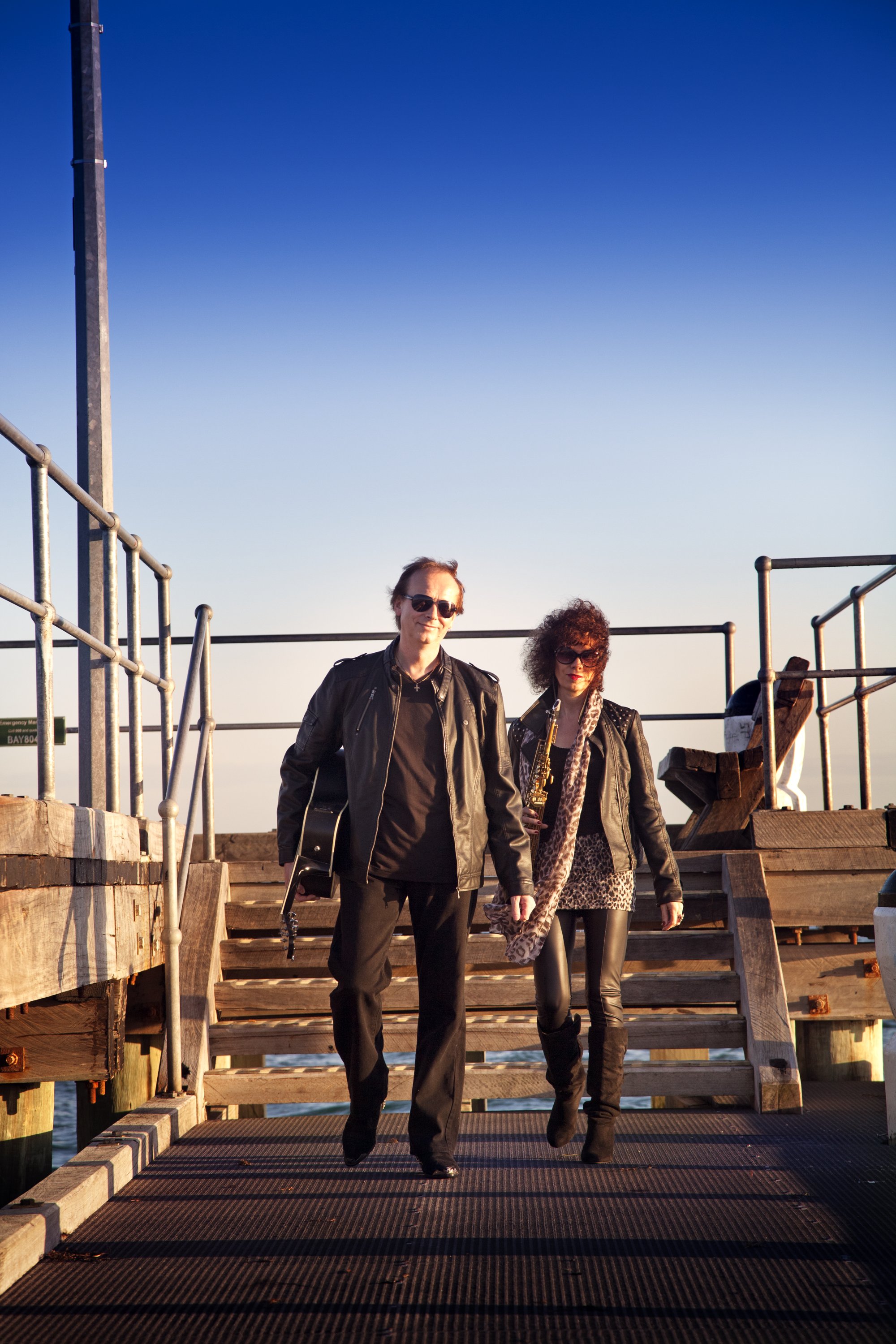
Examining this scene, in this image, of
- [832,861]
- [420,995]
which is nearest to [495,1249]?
[420,995]

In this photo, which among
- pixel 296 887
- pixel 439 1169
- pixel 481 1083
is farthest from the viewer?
pixel 481 1083

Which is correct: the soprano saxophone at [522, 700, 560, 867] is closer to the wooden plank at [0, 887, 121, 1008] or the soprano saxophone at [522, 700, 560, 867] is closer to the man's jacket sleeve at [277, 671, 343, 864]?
the man's jacket sleeve at [277, 671, 343, 864]

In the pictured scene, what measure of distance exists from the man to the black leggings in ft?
0.96

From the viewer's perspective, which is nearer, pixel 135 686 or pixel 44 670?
pixel 44 670

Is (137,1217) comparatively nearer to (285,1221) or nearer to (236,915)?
(285,1221)

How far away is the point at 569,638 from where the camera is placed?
444cm

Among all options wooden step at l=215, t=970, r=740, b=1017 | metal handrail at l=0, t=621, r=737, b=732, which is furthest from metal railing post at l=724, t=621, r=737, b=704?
wooden step at l=215, t=970, r=740, b=1017

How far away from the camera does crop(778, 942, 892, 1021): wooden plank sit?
5.98 meters

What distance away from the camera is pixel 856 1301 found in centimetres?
268

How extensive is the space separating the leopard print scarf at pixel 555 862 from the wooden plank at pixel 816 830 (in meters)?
2.27

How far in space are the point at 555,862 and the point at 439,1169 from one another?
1.01 metres

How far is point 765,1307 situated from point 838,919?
12.2 ft

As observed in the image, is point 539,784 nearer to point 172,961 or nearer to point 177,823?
point 172,961

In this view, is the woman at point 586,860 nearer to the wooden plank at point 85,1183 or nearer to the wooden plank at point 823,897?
the wooden plank at point 85,1183
